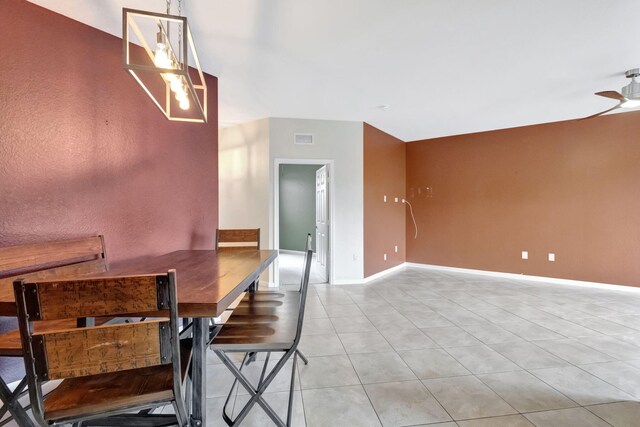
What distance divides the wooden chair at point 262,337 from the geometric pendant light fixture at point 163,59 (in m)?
1.12

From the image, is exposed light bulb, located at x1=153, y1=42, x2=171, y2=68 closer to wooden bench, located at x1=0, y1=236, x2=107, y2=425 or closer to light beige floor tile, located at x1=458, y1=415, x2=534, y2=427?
wooden bench, located at x1=0, y1=236, x2=107, y2=425

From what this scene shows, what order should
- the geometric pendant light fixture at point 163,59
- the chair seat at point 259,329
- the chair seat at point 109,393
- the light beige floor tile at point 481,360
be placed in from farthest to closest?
the light beige floor tile at point 481,360 < the chair seat at point 259,329 < the geometric pendant light fixture at point 163,59 < the chair seat at point 109,393

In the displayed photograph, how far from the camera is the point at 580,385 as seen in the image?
1991 millimetres

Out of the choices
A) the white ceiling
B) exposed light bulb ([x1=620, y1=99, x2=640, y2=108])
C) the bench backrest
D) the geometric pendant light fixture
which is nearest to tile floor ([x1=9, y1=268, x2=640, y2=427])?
the bench backrest

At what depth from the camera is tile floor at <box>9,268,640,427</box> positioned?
173cm

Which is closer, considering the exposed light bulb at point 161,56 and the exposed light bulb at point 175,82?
the exposed light bulb at point 161,56

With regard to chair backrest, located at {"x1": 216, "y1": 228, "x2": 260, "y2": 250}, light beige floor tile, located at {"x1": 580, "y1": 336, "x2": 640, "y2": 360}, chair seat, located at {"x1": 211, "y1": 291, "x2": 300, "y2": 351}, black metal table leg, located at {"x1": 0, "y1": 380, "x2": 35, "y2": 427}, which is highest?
chair backrest, located at {"x1": 216, "y1": 228, "x2": 260, "y2": 250}

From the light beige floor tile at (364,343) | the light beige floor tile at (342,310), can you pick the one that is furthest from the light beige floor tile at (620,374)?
the light beige floor tile at (342,310)

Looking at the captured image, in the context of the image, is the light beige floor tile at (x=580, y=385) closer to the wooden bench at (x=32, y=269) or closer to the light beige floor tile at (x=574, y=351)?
the light beige floor tile at (x=574, y=351)

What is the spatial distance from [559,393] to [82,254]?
332 centimetres

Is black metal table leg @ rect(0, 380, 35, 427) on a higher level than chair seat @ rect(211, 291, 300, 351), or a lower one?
lower

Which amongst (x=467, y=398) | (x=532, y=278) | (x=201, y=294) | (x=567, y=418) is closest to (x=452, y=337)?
(x=467, y=398)

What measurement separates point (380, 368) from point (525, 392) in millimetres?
930

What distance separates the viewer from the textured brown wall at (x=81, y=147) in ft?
6.30
